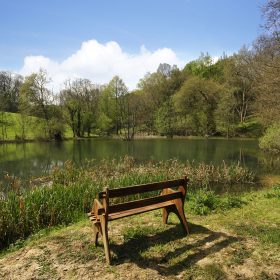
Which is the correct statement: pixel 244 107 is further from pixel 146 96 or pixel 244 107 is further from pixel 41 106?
pixel 41 106

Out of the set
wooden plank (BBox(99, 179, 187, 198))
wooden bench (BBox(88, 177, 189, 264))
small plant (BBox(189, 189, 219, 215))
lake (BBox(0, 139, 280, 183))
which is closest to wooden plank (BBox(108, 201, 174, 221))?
wooden bench (BBox(88, 177, 189, 264))

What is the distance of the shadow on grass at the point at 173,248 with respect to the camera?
443cm

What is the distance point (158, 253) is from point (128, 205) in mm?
988

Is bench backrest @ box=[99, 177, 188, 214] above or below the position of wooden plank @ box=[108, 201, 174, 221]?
above

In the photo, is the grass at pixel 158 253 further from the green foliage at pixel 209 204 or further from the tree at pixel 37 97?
the tree at pixel 37 97

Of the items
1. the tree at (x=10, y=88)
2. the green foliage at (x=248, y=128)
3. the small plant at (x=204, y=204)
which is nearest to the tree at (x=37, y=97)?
the tree at (x=10, y=88)

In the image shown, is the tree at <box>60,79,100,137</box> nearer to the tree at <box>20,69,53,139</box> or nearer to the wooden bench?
the tree at <box>20,69,53,139</box>

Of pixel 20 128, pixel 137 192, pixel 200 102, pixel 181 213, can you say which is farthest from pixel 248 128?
pixel 137 192

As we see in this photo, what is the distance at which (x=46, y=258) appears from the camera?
15.9 ft

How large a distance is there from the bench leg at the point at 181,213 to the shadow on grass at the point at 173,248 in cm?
17

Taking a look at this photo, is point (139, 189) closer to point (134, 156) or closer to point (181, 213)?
point (181, 213)

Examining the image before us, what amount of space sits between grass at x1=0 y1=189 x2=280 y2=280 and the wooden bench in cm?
36

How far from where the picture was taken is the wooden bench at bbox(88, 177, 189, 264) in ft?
15.1

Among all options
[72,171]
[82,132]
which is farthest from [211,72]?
[72,171]
